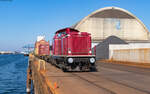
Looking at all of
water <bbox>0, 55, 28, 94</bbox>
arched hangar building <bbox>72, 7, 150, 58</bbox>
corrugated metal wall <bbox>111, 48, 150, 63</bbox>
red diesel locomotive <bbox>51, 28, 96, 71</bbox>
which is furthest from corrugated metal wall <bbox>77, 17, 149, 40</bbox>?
red diesel locomotive <bbox>51, 28, 96, 71</bbox>

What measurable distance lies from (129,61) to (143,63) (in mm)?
5234

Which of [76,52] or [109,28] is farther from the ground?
[109,28]

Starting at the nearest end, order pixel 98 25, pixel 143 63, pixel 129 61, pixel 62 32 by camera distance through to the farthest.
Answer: pixel 62 32
pixel 143 63
pixel 129 61
pixel 98 25

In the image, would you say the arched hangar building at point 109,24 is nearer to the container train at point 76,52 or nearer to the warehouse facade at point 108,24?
the warehouse facade at point 108,24

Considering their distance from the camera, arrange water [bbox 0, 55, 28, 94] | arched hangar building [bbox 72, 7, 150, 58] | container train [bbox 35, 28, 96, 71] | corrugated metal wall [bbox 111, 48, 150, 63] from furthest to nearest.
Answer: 1. arched hangar building [bbox 72, 7, 150, 58]
2. water [bbox 0, 55, 28, 94]
3. corrugated metal wall [bbox 111, 48, 150, 63]
4. container train [bbox 35, 28, 96, 71]

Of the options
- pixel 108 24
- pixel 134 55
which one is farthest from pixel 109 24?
pixel 134 55

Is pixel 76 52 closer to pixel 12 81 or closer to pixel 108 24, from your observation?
pixel 12 81

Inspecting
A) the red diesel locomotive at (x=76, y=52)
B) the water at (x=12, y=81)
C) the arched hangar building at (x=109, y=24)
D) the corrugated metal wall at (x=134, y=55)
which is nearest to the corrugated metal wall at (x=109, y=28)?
the arched hangar building at (x=109, y=24)

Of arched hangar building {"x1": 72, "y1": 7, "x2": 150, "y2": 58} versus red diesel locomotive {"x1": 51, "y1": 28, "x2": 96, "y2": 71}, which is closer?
red diesel locomotive {"x1": 51, "y1": 28, "x2": 96, "y2": 71}

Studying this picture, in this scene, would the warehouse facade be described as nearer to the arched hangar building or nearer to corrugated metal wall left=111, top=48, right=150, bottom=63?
the arched hangar building

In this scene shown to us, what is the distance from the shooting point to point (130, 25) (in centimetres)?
8431

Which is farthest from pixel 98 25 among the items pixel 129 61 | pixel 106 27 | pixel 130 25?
pixel 129 61

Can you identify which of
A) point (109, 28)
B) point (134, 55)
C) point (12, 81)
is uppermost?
point (109, 28)

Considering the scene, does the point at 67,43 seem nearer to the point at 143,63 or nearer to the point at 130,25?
the point at 143,63
